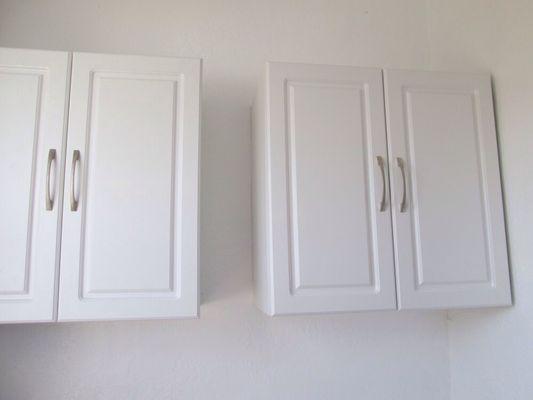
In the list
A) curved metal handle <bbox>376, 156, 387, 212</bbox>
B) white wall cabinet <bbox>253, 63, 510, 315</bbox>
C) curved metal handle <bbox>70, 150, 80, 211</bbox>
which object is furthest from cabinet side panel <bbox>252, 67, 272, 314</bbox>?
curved metal handle <bbox>70, 150, 80, 211</bbox>

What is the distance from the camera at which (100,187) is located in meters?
1.07

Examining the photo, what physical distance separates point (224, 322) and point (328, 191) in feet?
2.06

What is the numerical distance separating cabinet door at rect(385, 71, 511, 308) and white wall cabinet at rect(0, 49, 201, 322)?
644mm

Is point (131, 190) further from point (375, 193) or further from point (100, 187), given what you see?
point (375, 193)

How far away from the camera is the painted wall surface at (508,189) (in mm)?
1143

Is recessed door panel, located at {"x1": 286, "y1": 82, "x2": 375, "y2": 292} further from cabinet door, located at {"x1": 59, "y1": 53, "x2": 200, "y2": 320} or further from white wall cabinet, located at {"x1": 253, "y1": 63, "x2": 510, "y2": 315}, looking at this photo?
cabinet door, located at {"x1": 59, "y1": 53, "x2": 200, "y2": 320}

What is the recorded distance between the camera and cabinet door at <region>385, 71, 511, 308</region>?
3.80ft

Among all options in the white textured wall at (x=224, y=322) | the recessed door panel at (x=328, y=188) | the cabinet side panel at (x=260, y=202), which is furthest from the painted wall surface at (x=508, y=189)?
the cabinet side panel at (x=260, y=202)

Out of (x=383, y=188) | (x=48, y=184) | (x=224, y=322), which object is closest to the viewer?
(x=48, y=184)

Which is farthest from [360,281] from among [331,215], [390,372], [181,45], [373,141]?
[181,45]

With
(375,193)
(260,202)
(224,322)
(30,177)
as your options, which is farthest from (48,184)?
(375,193)

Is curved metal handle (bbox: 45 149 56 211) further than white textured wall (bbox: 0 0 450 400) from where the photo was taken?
No

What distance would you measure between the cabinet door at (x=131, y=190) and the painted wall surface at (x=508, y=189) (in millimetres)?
1006

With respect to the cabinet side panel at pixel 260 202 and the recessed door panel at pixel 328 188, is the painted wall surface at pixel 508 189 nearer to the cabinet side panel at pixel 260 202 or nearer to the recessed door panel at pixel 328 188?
the recessed door panel at pixel 328 188
